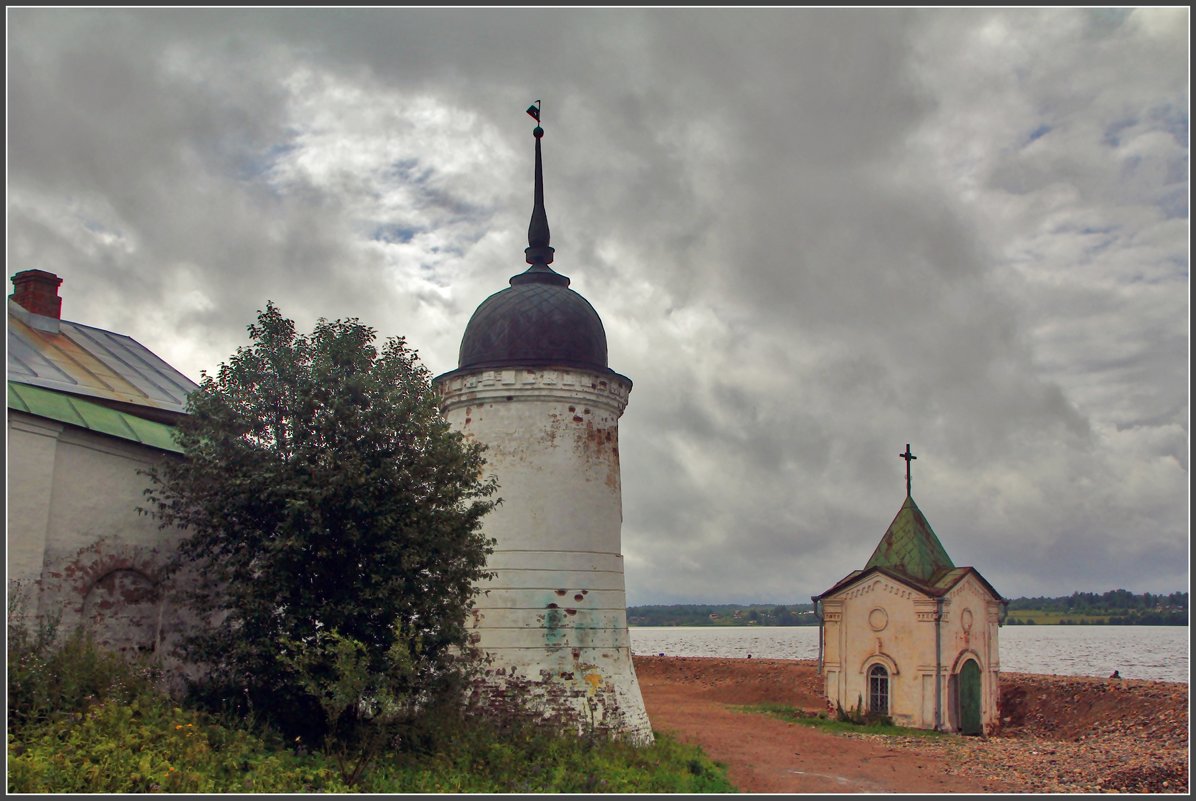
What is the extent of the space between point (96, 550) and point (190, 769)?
4.63 metres

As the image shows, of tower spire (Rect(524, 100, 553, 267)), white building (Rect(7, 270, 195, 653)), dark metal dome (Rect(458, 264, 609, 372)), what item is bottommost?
white building (Rect(7, 270, 195, 653))

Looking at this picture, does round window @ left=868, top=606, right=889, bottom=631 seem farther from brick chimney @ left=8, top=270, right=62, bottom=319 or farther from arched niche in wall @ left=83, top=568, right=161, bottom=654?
brick chimney @ left=8, top=270, right=62, bottom=319

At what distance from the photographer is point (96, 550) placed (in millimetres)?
13844

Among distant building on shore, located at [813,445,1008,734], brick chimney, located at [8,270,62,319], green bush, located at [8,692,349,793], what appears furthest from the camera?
distant building on shore, located at [813,445,1008,734]

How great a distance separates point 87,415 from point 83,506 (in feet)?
4.50

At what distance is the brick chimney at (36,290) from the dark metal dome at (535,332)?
7.62m

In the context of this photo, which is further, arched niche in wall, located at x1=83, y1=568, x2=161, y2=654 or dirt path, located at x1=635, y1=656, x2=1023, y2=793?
dirt path, located at x1=635, y1=656, x2=1023, y2=793

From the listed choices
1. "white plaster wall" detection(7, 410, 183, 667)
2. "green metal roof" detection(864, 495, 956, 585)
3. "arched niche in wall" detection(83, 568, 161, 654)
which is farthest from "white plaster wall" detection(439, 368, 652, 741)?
"green metal roof" detection(864, 495, 956, 585)

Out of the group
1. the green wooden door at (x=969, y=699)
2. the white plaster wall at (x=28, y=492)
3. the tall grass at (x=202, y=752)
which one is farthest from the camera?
the green wooden door at (x=969, y=699)

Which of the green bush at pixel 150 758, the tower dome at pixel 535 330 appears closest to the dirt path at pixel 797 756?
the green bush at pixel 150 758

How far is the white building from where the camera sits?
1309 centimetres

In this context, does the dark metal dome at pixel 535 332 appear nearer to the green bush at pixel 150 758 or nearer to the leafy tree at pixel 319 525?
the leafy tree at pixel 319 525

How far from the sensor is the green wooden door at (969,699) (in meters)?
25.2

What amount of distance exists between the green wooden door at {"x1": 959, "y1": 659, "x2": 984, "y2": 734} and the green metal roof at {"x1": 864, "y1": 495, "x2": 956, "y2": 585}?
2587 millimetres
